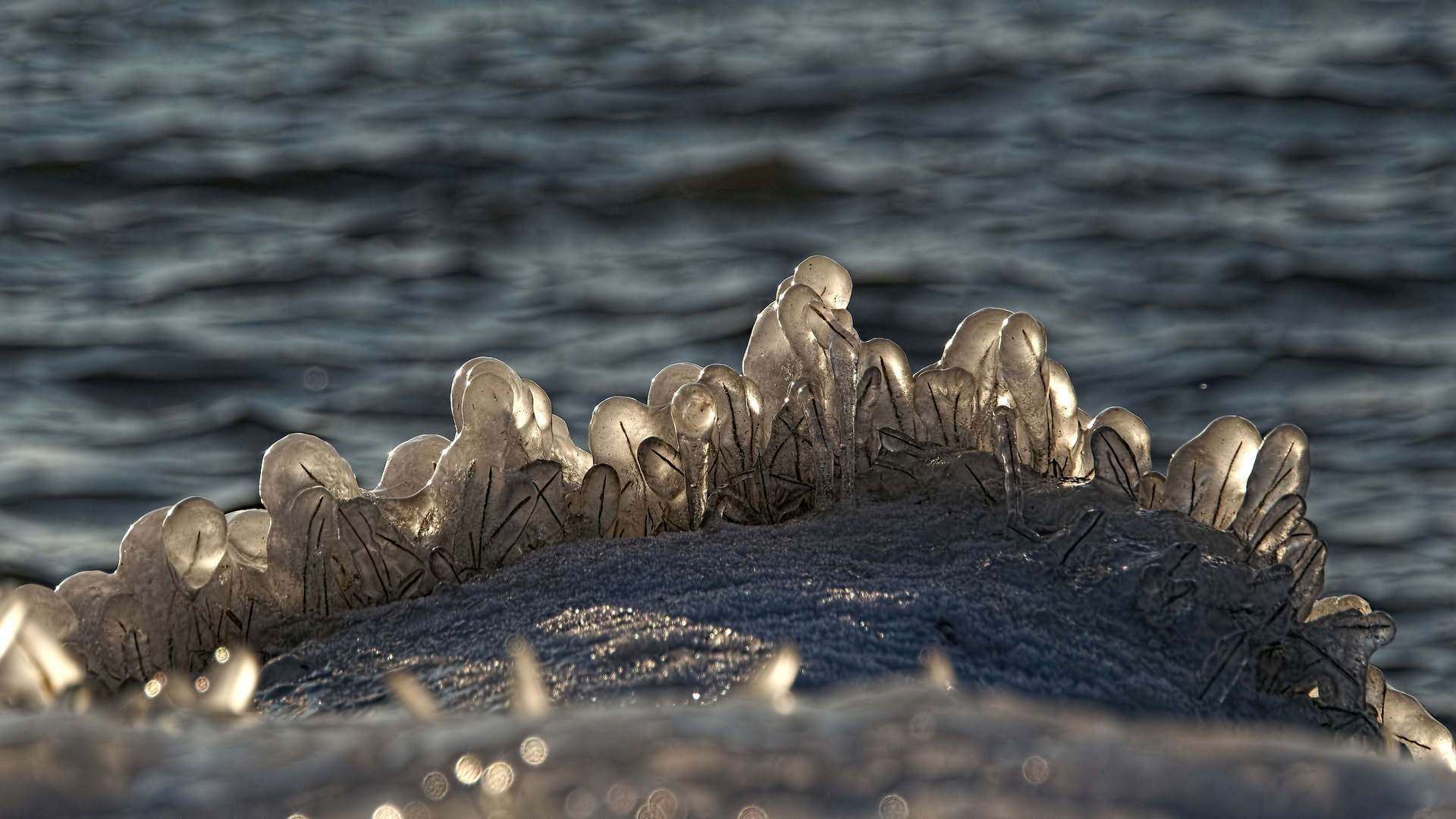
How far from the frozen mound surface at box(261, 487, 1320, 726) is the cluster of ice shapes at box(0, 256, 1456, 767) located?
0.03m

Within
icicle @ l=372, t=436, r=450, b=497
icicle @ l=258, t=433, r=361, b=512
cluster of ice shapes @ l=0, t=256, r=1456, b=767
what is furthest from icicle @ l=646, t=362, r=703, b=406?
icicle @ l=258, t=433, r=361, b=512

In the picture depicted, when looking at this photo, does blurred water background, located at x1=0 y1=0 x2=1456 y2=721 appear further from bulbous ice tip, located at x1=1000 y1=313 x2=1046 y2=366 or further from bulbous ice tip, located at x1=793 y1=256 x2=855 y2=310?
bulbous ice tip, located at x1=793 y1=256 x2=855 y2=310

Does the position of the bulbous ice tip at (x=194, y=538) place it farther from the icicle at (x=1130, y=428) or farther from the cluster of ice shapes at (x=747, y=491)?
the icicle at (x=1130, y=428)

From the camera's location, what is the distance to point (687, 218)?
13.9ft

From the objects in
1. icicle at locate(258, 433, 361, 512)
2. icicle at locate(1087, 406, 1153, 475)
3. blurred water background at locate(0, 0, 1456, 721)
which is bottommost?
blurred water background at locate(0, 0, 1456, 721)

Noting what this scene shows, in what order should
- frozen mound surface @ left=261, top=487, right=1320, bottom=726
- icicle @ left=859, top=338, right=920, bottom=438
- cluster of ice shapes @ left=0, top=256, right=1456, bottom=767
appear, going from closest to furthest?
frozen mound surface @ left=261, top=487, right=1320, bottom=726 < cluster of ice shapes @ left=0, top=256, right=1456, bottom=767 < icicle @ left=859, top=338, right=920, bottom=438

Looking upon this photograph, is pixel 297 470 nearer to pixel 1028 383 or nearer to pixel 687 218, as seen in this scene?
pixel 1028 383

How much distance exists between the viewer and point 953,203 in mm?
4207

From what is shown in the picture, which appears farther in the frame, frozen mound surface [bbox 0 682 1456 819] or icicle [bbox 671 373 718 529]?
icicle [bbox 671 373 718 529]

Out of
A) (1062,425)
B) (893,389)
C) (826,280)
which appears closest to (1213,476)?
(1062,425)

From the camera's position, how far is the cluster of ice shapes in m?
1.25

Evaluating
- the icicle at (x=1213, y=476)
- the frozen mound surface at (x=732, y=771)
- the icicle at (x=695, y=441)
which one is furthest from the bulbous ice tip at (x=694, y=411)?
the frozen mound surface at (x=732, y=771)

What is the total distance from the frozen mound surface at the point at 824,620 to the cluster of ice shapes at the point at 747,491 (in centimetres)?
3

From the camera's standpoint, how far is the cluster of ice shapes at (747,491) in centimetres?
125
